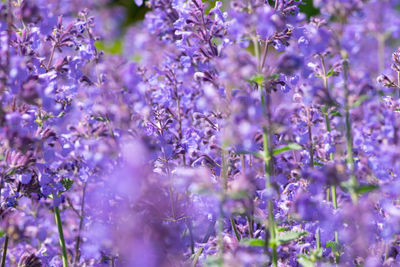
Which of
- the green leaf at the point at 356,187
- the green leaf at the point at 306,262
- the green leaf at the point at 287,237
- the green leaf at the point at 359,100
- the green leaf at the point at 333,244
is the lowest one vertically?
the green leaf at the point at 333,244

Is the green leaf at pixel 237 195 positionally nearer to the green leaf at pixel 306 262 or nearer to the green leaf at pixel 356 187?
the green leaf at pixel 356 187

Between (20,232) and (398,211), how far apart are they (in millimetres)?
1514

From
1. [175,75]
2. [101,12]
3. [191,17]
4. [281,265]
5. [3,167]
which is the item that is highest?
[101,12]

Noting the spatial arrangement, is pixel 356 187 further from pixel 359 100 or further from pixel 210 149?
pixel 210 149

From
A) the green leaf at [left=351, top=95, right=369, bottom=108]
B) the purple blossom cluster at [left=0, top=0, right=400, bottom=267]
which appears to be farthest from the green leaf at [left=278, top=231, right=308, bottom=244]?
the green leaf at [left=351, top=95, right=369, bottom=108]

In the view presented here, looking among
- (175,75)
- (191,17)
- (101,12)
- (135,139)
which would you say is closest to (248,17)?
(135,139)

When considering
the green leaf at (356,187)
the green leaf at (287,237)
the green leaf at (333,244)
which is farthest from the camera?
the green leaf at (333,244)

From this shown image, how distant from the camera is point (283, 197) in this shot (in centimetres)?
278

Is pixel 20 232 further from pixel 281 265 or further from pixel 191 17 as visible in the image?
pixel 191 17

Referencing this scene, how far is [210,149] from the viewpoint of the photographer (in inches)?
107

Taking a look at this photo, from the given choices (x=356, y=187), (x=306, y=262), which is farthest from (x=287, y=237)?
(x=356, y=187)

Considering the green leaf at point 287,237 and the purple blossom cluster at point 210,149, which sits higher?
the purple blossom cluster at point 210,149

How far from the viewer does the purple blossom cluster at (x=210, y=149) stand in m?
1.96

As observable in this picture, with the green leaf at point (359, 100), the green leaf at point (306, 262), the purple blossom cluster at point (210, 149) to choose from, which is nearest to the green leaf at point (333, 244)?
the purple blossom cluster at point (210, 149)
